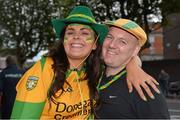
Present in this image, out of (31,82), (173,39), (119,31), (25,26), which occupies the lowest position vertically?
(173,39)

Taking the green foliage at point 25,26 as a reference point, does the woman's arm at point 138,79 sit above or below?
above

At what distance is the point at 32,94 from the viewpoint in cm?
338

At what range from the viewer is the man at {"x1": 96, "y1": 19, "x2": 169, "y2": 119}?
334 cm

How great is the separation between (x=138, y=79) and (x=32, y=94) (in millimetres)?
722

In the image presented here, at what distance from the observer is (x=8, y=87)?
29.1 ft

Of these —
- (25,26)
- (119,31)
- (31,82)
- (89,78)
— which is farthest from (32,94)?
(25,26)

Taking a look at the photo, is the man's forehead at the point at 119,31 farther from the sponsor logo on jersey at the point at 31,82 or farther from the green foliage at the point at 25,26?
the green foliage at the point at 25,26

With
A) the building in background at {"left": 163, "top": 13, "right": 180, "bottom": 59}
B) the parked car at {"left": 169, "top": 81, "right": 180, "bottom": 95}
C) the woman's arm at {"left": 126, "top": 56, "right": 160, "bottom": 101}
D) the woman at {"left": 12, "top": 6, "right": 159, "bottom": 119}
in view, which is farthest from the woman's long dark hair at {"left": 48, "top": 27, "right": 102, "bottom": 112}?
the building in background at {"left": 163, "top": 13, "right": 180, "bottom": 59}

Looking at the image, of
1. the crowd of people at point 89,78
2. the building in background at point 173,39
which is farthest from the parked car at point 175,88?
the crowd of people at point 89,78

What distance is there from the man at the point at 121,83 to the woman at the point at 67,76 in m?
0.08

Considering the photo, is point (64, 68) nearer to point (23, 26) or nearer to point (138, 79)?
point (138, 79)

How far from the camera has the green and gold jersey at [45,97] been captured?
3.38 meters

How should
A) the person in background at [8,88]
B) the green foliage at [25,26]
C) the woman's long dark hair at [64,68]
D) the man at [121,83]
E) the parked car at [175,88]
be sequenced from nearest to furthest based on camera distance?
the man at [121,83] → the woman's long dark hair at [64,68] → the person in background at [8,88] → the parked car at [175,88] → the green foliage at [25,26]

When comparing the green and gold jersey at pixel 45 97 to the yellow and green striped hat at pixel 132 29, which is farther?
the yellow and green striped hat at pixel 132 29
